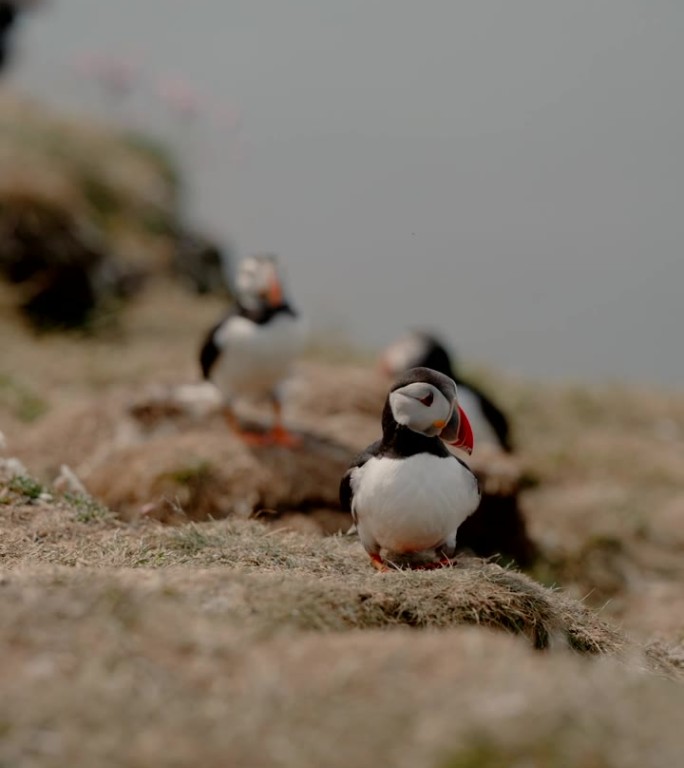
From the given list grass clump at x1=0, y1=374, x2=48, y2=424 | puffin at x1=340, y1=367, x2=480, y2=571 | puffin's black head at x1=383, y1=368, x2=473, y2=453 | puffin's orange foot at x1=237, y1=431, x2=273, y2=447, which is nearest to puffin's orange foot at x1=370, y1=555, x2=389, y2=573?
puffin at x1=340, y1=367, x2=480, y2=571

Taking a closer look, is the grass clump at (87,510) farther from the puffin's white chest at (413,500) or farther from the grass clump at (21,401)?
the grass clump at (21,401)

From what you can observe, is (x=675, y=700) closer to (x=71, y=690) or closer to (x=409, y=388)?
(x=71, y=690)

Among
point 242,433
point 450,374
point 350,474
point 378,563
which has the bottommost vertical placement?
point 242,433

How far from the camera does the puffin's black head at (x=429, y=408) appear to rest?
4.19m

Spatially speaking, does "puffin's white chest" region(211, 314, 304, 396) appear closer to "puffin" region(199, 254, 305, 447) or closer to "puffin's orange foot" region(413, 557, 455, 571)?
"puffin" region(199, 254, 305, 447)

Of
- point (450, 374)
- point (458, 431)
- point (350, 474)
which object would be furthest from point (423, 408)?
point (450, 374)

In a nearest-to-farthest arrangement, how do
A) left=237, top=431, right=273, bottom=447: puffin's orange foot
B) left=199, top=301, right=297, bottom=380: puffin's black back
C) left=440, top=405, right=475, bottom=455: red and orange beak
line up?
left=440, top=405, right=475, bottom=455: red and orange beak → left=237, top=431, right=273, bottom=447: puffin's orange foot → left=199, top=301, right=297, bottom=380: puffin's black back

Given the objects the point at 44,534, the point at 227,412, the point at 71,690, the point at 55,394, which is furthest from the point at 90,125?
the point at 71,690

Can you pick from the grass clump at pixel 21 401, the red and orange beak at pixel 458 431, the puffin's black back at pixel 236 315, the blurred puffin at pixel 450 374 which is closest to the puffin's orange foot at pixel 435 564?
the red and orange beak at pixel 458 431

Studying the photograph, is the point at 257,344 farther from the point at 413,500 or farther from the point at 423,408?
the point at 413,500

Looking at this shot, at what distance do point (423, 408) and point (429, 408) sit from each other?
0.07ft

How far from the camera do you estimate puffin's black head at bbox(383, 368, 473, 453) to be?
4191mm

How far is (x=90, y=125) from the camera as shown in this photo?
56.7 ft

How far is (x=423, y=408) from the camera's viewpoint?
4.20 m
